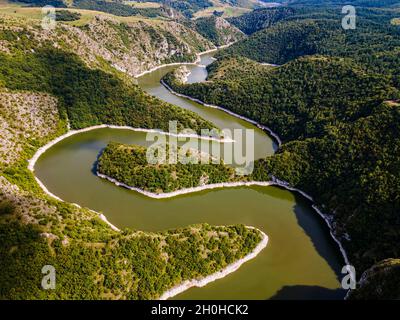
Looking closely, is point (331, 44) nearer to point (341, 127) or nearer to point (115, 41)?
point (115, 41)

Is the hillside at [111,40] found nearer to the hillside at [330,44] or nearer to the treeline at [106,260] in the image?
the hillside at [330,44]

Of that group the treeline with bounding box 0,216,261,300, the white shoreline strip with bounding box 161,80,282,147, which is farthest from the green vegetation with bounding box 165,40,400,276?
the treeline with bounding box 0,216,261,300

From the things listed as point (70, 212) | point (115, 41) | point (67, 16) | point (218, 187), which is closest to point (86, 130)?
point (218, 187)

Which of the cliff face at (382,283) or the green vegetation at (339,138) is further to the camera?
the green vegetation at (339,138)

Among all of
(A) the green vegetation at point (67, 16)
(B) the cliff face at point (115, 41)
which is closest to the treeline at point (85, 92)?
(B) the cliff face at point (115, 41)

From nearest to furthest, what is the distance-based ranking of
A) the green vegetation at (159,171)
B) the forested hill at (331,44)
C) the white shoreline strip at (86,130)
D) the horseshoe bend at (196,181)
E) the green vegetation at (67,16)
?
the horseshoe bend at (196,181), the green vegetation at (159,171), the white shoreline strip at (86,130), the forested hill at (331,44), the green vegetation at (67,16)
